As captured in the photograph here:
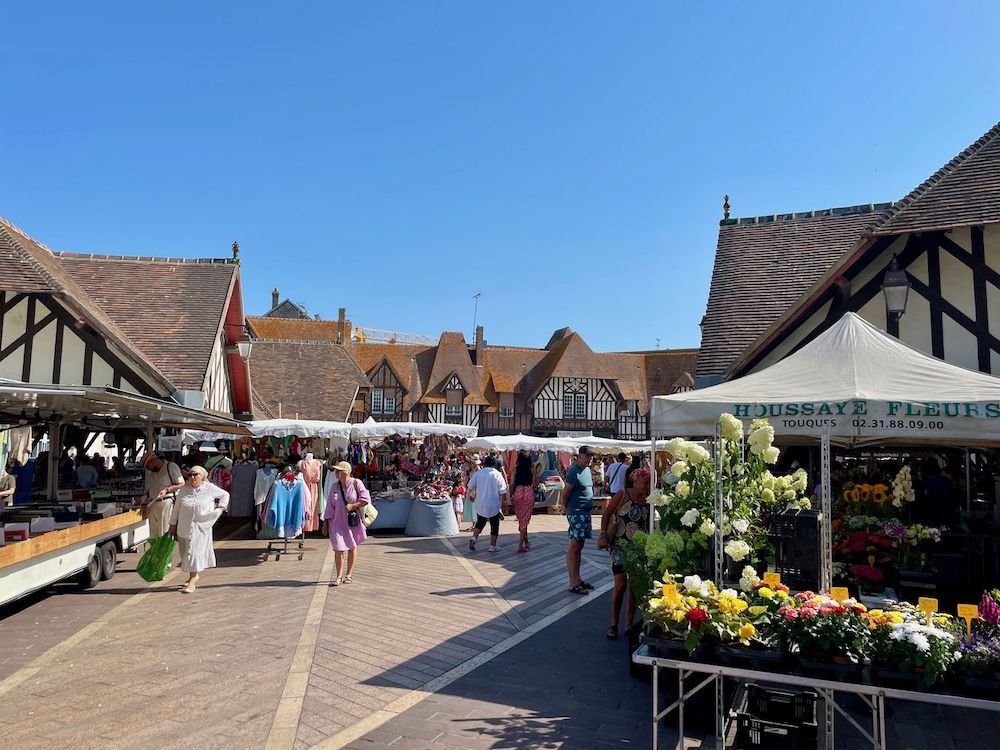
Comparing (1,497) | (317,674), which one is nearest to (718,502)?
(317,674)

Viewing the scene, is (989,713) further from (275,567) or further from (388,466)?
(388,466)

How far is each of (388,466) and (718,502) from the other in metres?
12.1

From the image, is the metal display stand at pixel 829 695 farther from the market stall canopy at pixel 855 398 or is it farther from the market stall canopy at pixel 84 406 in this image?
the market stall canopy at pixel 84 406

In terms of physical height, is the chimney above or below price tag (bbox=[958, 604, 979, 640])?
above

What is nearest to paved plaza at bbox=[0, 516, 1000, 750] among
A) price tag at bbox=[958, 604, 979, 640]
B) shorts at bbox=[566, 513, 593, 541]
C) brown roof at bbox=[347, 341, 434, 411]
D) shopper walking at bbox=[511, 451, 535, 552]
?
shorts at bbox=[566, 513, 593, 541]

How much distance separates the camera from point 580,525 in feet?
24.7

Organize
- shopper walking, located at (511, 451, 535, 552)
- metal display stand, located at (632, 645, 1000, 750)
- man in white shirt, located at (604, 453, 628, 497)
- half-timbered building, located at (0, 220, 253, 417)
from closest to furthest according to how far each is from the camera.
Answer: metal display stand, located at (632, 645, 1000, 750) < shopper walking, located at (511, 451, 535, 552) < half-timbered building, located at (0, 220, 253, 417) < man in white shirt, located at (604, 453, 628, 497)

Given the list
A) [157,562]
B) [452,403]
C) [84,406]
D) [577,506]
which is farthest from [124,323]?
[452,403]

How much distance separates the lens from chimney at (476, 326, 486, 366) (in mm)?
43125

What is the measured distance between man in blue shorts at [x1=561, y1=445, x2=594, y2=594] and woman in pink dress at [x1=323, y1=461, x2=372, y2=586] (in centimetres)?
229

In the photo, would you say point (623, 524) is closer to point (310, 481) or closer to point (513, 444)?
point (310, 481)

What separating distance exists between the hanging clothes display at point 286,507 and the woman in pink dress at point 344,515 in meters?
1.88

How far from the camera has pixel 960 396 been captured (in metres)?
4.78

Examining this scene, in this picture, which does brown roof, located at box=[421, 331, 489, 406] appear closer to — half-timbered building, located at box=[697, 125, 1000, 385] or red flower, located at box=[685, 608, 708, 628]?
half-timbered building, located at box=[697, 125, 1000, 385]
